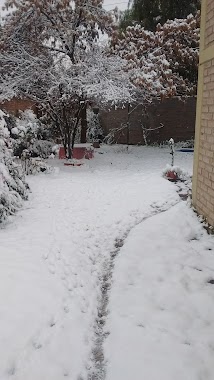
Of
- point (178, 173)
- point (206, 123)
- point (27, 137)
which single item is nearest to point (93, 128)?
point (27, 137)

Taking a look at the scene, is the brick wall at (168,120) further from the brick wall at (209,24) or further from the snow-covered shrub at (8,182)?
the brick wall at (209,24)

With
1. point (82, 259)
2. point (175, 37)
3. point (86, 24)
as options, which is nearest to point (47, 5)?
point (86, 24)

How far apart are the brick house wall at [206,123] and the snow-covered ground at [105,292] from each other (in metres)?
0.35

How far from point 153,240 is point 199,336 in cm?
192

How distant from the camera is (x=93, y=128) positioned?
49.2 ft

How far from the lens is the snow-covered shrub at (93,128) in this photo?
14.9 m

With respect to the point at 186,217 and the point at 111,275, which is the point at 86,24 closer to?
the point at 186,217

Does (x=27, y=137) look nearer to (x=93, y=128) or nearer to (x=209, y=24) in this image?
(x=209, y=24)

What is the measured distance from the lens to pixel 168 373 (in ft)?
7.35

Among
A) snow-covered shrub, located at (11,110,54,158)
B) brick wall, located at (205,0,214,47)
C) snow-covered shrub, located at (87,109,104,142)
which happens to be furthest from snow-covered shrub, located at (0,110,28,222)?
snow-covered shrub, located at (87,109,104,142)

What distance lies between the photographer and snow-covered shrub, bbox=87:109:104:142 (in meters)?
14.9

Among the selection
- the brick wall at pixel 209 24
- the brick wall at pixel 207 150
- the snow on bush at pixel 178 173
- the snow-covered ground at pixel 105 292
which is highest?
the brick wall at pixel 209 24

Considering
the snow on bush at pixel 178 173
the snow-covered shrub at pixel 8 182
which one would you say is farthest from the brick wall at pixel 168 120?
the snow-covered shrub at pixel 8 182

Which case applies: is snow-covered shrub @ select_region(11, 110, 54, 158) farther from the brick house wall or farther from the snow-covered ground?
the brick house wall
